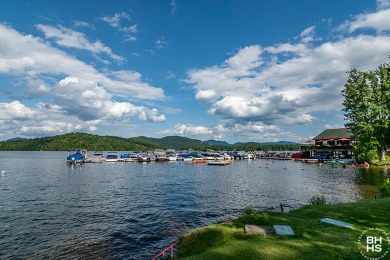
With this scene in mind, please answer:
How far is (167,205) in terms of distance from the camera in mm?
31844

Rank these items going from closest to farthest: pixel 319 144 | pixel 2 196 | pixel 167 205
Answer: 1. pixel 167 205
2. pixel 2 196
3. pixel 319 144

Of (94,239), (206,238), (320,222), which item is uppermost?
(320,222)

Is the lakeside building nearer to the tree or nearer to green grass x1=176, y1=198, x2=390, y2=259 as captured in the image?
the tree

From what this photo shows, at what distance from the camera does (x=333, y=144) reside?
10569cm

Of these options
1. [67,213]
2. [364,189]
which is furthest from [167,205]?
[364,189]

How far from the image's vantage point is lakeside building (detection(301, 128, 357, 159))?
332 feet

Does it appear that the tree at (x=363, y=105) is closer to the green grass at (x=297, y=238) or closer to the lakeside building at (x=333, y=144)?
the lakeside building at (x=333, y=144)

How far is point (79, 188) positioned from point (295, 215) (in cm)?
3887

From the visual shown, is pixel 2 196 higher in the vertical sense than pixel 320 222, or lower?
lower

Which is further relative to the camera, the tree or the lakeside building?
the lakeside building

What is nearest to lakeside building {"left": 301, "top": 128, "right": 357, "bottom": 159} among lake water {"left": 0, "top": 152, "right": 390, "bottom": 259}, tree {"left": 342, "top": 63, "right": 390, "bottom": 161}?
tree {"left": 342, "top": 63, "right": 390, "bottom": 161}

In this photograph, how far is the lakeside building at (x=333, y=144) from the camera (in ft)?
332

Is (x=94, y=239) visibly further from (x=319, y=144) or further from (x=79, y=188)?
(x=319, y=144)

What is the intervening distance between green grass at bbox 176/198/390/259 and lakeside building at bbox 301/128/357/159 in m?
95.2
